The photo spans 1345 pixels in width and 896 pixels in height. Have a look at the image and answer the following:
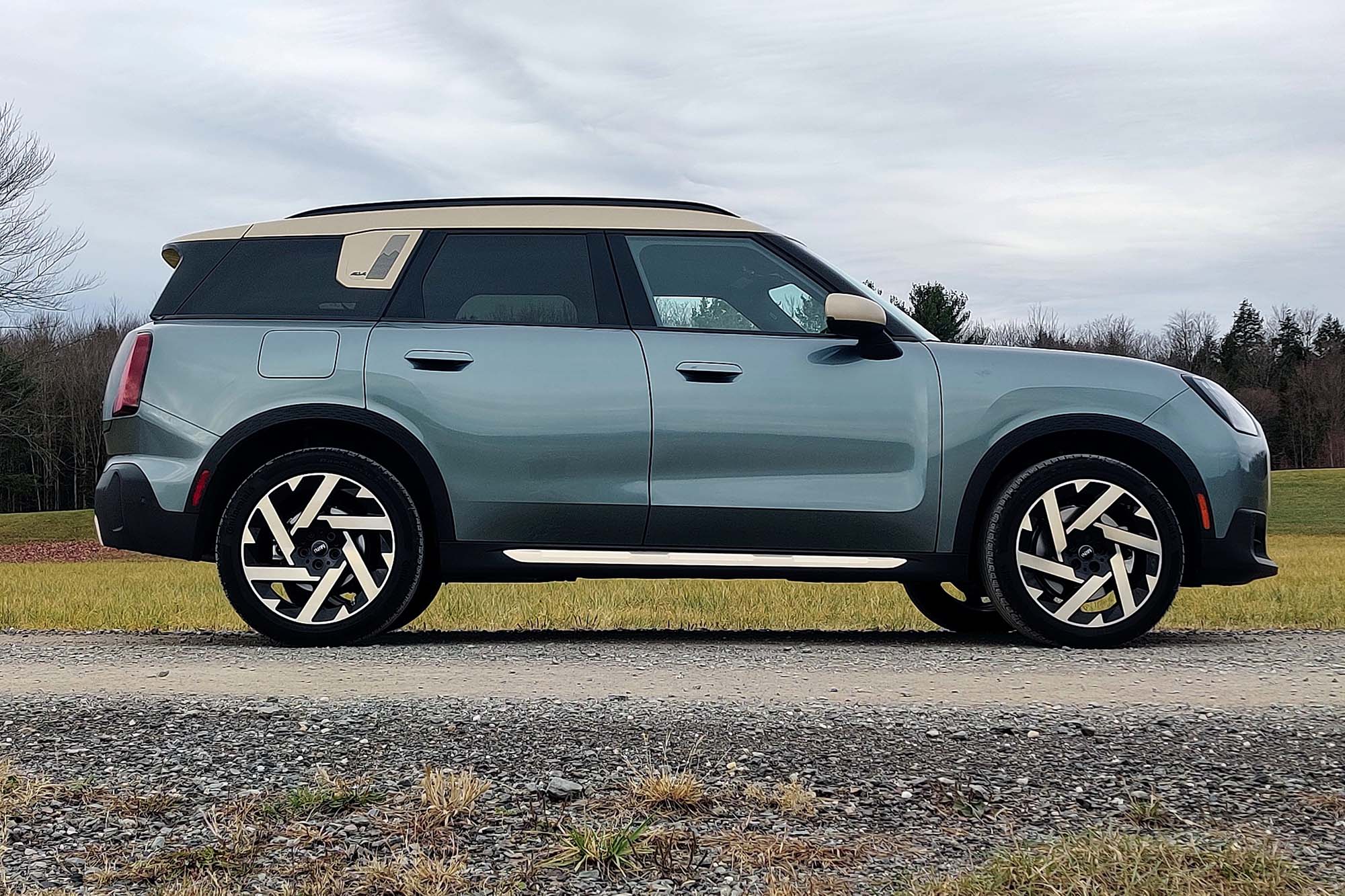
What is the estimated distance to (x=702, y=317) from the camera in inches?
218

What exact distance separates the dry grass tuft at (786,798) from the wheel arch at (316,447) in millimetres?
2634

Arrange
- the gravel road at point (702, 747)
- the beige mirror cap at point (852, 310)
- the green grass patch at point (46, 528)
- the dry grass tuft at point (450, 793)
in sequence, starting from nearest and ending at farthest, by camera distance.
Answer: the gravel road at point (702, 747)
the dry grass tuft at point (450, 793)
the beige mirror cap at point (852, 310)
the green grass patch at point (46, 528)

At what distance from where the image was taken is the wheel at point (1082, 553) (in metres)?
5.34

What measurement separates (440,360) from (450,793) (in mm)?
2710

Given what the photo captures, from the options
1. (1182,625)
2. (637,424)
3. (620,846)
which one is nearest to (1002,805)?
(620,846)

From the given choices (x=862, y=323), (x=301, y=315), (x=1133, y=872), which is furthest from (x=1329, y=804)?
(x=301, y=315)

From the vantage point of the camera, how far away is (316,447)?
5418mm

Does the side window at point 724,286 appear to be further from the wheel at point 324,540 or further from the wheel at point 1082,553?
the wheel at point 324,540

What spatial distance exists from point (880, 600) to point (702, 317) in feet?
16.2

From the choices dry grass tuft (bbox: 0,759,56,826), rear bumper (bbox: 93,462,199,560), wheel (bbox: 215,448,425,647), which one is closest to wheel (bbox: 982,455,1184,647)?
wheel (bbox: 215,448,425,647)

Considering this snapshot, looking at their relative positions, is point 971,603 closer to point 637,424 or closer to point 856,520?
point 856,520

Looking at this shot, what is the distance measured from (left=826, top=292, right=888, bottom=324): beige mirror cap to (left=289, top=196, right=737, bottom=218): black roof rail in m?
0.78

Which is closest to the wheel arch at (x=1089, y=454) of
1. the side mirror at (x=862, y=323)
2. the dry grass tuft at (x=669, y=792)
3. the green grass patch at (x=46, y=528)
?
the side mirror at (x=862, y=323)

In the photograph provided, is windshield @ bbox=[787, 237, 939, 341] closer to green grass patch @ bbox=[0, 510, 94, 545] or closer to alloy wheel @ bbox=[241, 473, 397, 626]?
alloy wheel @ bbox=[241, 473, 397, 626]
